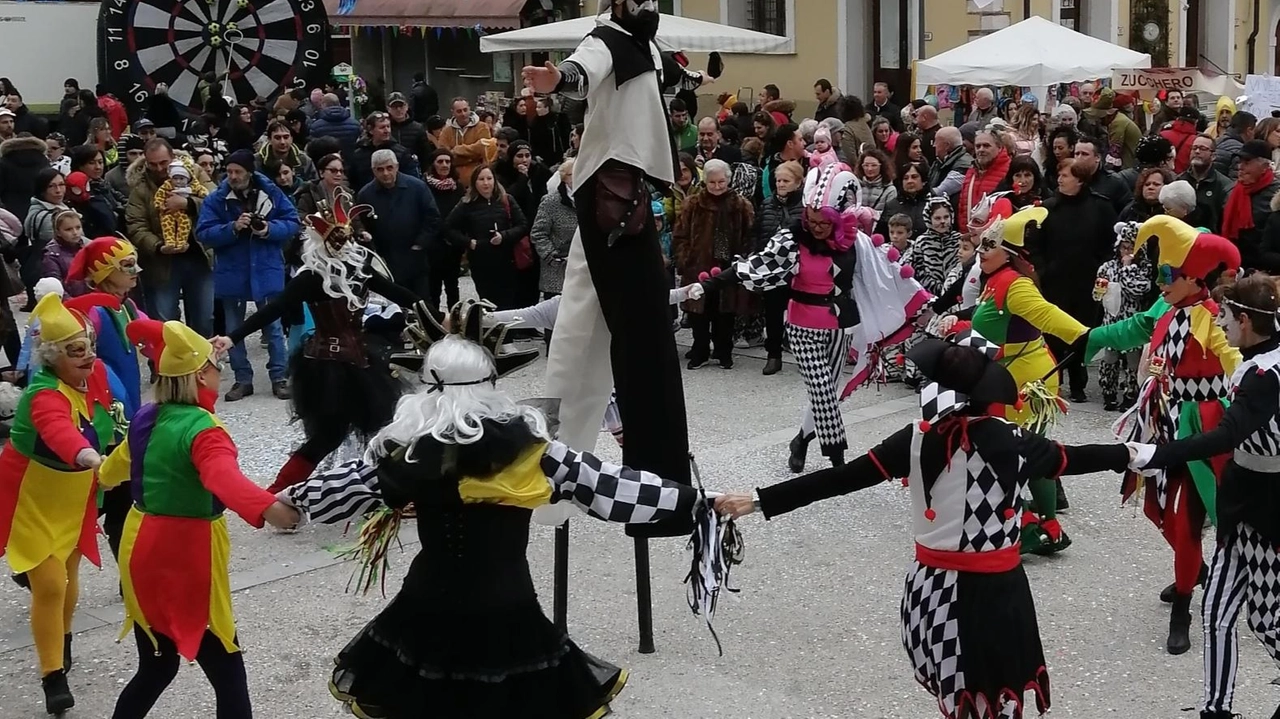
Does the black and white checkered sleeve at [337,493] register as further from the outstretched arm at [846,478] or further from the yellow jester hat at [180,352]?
the outstretched arm at [846,478]

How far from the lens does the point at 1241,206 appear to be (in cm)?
1035

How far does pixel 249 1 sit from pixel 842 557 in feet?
47.7

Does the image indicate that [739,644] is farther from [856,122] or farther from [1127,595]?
[856,122]

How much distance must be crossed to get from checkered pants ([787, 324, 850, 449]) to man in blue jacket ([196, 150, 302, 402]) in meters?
4.11

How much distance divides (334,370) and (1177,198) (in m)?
5.19

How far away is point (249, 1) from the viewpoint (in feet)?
63.6

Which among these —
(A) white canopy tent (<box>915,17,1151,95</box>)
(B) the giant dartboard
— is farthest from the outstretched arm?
(B) the giant dartboard

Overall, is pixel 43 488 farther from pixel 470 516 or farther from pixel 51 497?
pixel 470 516

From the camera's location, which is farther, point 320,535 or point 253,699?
point 320,535

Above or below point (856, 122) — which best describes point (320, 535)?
below

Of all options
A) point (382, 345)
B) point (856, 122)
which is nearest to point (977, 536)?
point (382, 345)

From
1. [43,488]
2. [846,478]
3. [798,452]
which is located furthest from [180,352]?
[798,452]

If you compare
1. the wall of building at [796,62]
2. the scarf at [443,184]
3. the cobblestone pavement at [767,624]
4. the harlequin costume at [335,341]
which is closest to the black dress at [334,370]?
the harlequin costume at [335,341]

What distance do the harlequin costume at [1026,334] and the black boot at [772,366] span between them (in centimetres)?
454
